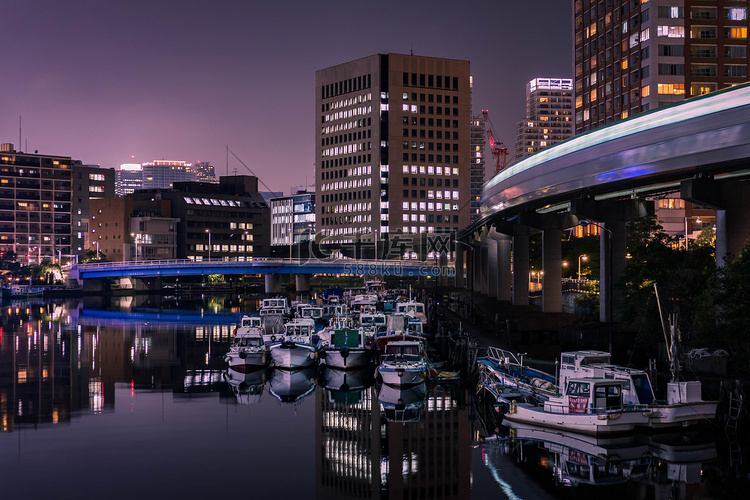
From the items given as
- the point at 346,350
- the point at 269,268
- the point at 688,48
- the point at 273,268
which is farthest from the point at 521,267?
the point at 273,268

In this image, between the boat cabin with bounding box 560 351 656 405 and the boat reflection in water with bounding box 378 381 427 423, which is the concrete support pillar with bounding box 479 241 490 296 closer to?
the boat reflection in water with bounding box 378 381 427 423

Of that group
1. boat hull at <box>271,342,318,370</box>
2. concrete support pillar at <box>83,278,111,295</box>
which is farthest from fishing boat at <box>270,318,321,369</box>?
concrete support pillar at <box>83,278,111,295</box>

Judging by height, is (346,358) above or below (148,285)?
below

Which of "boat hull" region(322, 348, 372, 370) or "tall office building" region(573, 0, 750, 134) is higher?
"tall office building" region(573, 0, 750, 134)

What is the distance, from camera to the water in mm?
30609

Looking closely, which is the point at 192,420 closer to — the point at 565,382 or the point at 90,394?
the point at 90,394

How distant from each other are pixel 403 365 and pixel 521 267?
41851mm

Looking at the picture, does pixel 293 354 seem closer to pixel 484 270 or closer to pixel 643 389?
pixel 643 389

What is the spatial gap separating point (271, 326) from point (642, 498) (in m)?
46.5

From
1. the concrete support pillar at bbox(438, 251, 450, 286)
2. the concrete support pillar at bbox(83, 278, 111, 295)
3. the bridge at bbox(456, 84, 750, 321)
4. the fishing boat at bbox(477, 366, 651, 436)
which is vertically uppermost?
the bridge at bbox(456, 84, 750, 321)

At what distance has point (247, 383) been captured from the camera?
5550 centimetres

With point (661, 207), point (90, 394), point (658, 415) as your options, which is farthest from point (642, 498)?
point (661, 207)

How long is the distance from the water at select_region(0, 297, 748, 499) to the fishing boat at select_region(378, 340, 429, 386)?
0.94 metres

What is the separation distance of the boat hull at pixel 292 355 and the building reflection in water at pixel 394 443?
6385 millimetres
